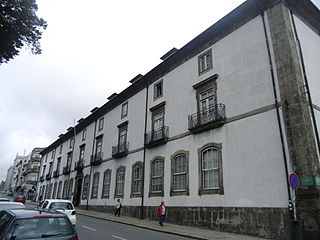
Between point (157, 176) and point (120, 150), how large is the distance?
686cm

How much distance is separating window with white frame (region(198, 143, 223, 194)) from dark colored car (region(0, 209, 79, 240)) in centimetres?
1045

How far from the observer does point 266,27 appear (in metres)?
14.3

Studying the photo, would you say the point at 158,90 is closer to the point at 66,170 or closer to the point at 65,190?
the point at 66,170

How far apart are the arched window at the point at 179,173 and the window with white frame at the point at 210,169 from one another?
1.35 metres

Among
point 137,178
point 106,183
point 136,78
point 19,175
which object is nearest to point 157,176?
point 137,178

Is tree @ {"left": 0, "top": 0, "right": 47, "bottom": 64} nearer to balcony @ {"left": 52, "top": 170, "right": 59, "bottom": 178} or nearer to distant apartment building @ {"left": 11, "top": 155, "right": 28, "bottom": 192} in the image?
balcony @ {"left": 52, "top": 170, "right": 59, "bottom": 178}

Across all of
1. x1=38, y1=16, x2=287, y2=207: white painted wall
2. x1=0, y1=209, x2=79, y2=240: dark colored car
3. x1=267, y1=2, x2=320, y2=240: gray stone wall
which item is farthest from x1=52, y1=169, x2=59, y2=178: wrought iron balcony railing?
x1=0, y1=209, x2=79, y2=240: dark colored car

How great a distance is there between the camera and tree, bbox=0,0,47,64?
1131 cm

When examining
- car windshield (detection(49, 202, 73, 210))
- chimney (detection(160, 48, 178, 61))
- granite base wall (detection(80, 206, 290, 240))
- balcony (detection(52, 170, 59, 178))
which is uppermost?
chimney (detection(160, 48, 178, 61))

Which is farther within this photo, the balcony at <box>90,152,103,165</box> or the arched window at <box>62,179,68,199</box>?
the arched window at <box>62,179,68,199</box>

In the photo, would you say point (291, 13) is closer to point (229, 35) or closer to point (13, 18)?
point (229, 35)

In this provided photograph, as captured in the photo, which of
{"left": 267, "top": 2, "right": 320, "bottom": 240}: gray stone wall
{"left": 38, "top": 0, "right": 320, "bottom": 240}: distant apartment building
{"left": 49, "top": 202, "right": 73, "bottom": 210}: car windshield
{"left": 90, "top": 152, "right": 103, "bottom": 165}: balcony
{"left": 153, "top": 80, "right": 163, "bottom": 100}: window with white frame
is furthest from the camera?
{"left": 90, "top": 152, "right": 103, "bottom": 165}: balcony

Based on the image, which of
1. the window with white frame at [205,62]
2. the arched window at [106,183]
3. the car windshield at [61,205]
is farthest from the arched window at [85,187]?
the window with white frame at [205,62]

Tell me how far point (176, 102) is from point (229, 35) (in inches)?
241
